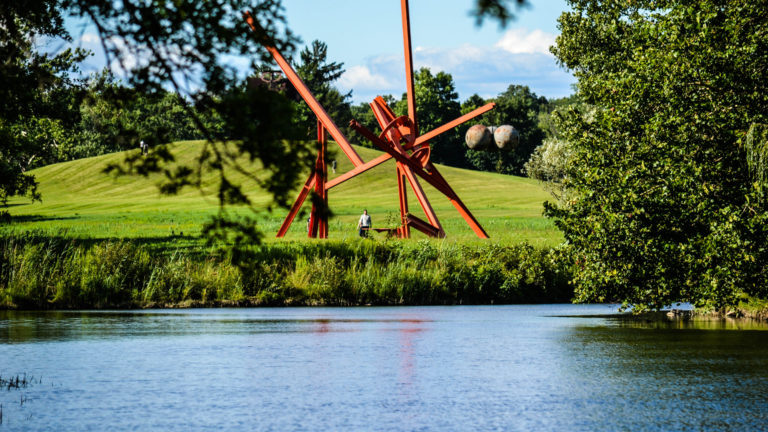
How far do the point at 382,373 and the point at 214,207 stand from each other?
53822mm

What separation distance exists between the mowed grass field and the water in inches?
165

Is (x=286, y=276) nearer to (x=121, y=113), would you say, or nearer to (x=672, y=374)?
(x=672, y=374)

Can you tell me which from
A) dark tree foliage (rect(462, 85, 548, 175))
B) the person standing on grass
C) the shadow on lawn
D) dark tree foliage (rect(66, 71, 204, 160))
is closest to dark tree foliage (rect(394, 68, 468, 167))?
dark tree foliage (rect(462, 85, 548, 175))

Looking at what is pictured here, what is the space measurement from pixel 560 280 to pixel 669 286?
1036 cm

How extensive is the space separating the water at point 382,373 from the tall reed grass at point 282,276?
3.10m

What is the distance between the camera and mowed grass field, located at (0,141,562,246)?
43.2 metres

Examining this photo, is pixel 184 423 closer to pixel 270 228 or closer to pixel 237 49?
pixel 237 49

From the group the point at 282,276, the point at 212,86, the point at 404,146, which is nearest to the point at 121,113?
the point at 212,86

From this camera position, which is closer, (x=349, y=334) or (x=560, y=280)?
(x=349, y=334)

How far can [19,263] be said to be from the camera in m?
30.1

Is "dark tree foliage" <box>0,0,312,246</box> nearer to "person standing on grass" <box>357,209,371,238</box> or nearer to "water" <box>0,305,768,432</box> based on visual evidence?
"water" <box>0,305,768,432</box>

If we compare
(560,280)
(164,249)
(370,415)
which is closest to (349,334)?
(370,415)

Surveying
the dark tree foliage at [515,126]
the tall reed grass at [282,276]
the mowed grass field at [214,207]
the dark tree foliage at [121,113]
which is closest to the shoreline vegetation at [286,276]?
the tall reed grass at [282,276]

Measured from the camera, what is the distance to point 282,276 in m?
31.7
